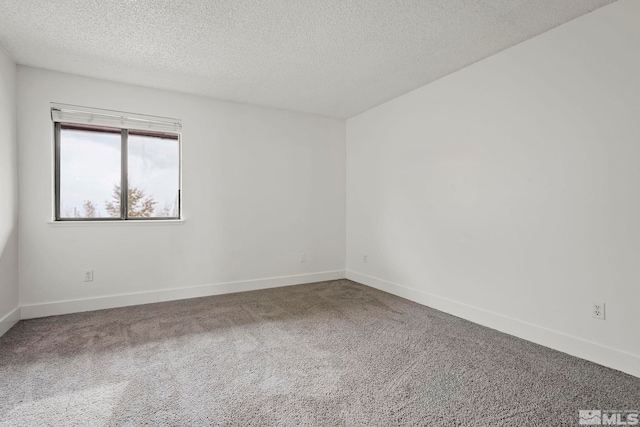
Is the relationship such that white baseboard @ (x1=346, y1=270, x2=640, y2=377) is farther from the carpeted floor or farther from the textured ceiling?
the textured ceiling

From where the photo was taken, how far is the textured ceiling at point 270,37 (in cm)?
225

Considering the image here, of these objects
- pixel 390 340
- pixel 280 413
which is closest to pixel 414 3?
pixel 390 340

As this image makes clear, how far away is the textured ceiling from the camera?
7.39 feet

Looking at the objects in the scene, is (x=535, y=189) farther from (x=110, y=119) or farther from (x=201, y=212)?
(x=110, y=119)

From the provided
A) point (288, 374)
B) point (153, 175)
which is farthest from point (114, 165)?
point (288, 374)

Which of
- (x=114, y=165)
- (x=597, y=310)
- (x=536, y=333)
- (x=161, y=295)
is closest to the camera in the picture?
(x=597, y=310)

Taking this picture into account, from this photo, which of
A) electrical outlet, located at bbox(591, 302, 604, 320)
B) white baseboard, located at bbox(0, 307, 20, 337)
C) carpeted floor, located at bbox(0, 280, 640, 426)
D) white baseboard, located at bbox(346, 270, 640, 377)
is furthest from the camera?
white baseboard, located at bbox(0, 307, 20, 337)

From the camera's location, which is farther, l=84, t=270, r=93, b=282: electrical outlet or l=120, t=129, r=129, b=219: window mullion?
l=120, t=129, r=129, b=219: window mullion

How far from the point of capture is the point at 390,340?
2.64 meters

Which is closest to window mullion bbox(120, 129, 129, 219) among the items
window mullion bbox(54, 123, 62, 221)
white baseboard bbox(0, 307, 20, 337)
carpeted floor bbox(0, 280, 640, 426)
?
window mullion bbox(54, 123, 62, 221)

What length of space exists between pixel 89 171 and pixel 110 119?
24.0 inches

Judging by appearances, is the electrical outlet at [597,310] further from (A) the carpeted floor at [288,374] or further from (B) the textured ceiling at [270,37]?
(B) the textured ceiling at [270,37]

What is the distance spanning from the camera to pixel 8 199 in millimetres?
2904

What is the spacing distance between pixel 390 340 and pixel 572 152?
2.00 metres
